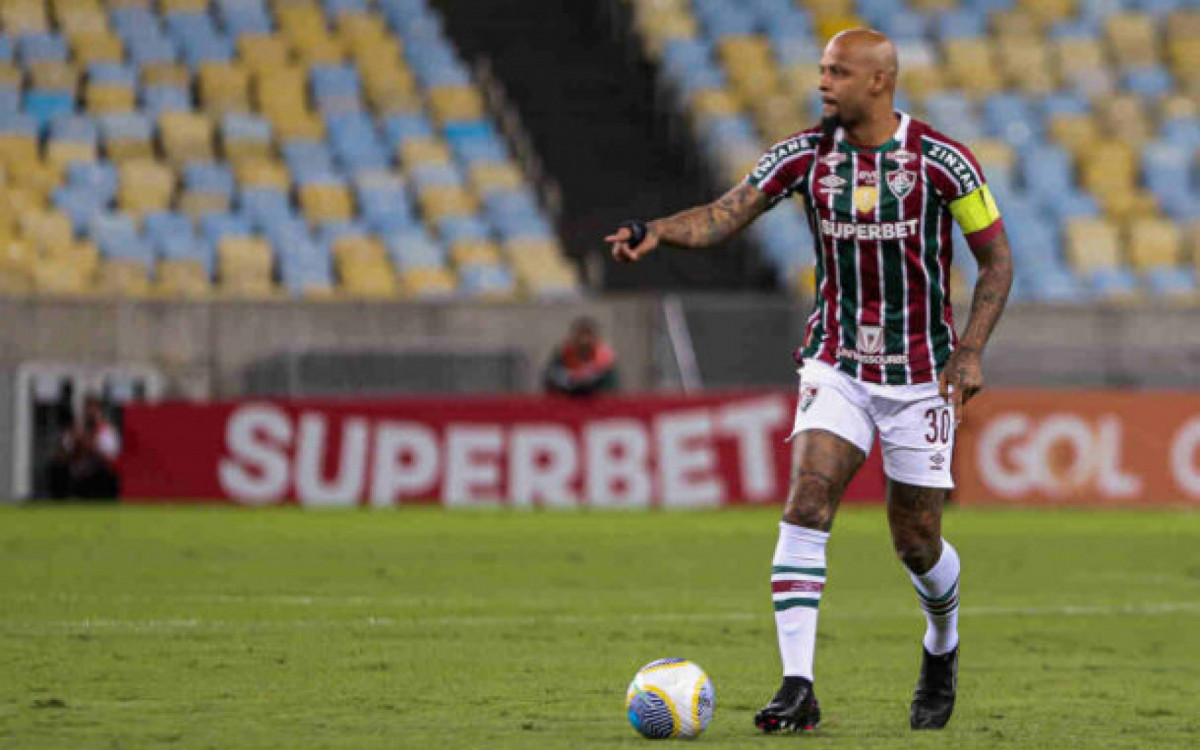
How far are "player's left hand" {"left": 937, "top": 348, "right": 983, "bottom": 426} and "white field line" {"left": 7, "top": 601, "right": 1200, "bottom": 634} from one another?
3614 mm

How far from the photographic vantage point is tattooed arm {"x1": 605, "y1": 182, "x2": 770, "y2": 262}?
678 cm

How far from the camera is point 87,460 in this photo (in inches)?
808

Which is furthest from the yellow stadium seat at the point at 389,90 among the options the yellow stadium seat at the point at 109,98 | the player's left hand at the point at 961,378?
the player's left hand at the point at 961,378

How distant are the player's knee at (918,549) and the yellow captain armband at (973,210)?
975mm

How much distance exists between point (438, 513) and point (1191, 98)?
13.3 m

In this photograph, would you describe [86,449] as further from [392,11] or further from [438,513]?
[392,11]

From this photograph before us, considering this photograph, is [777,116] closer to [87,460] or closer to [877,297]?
[87,460]

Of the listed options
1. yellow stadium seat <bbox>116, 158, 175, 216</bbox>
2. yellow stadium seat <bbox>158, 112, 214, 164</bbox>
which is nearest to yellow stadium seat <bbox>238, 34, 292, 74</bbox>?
yellow stadium seat <bbox>158, 112, 214, 164</bbox>

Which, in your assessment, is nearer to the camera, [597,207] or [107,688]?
[107,688]

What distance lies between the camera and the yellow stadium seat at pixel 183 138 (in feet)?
78.0

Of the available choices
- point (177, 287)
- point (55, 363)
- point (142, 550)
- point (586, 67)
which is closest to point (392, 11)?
point (586, 67)

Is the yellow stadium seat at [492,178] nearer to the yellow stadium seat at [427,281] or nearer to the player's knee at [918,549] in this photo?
the yellow stadium seat at [427,281]

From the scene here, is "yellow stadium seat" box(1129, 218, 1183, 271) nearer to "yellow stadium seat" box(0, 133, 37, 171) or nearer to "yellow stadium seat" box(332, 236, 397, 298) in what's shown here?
"yellow stadium seat" box(332, 236, 397, 298)

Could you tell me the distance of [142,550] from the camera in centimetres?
1441
